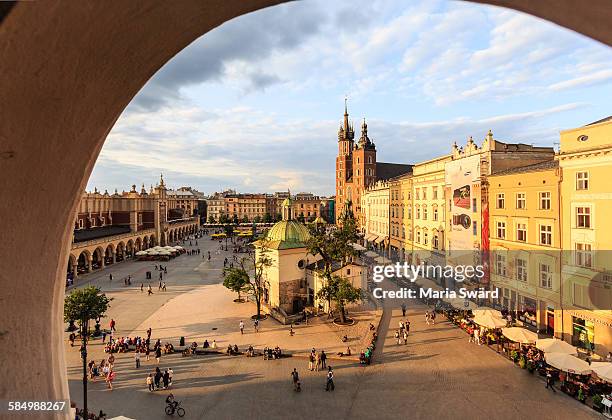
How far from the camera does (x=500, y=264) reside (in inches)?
1034

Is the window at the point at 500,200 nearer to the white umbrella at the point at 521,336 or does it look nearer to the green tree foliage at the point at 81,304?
the white umbrella at the point at 521,336

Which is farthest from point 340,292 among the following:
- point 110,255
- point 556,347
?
point 110,255

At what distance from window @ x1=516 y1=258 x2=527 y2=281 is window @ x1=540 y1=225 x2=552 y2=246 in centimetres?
210

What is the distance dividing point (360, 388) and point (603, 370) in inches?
400

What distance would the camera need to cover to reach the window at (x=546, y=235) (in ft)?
72.4

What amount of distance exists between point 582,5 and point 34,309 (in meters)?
3.72

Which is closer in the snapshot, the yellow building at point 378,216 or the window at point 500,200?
the window at point 500,200

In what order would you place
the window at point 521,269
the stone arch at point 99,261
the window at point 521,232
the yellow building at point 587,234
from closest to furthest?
the yellow building at point 587,234 → the window at point 521,269 → the window at point 521,232 → the stone arch at point 99,261

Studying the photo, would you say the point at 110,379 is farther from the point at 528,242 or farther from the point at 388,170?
the point at 388,170

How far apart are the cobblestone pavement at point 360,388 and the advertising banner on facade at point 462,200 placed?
10.9m

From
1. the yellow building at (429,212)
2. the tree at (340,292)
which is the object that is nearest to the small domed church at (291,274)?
the tree at (340,292)

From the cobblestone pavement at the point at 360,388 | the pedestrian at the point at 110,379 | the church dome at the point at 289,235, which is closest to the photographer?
the cobblestone pavement at the point at 360,388

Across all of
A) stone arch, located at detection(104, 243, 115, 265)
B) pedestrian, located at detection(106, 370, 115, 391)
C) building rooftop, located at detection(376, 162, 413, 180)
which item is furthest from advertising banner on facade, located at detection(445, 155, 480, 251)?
building rooftop, located at detection(376, 162, 413, 180)

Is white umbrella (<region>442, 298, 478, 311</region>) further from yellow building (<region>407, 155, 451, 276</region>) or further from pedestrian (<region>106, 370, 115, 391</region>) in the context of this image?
pedestrian (<region>106, 370, 115, 391</region>)
